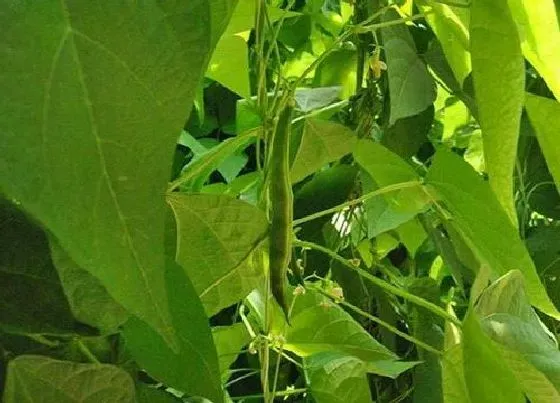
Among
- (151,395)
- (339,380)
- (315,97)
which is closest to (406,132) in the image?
(315,97)

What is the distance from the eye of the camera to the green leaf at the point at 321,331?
51 cm

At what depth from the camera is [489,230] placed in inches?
16.8

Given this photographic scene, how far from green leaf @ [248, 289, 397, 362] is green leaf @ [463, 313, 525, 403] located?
13 cm

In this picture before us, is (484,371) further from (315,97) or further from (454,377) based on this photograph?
(315,97)

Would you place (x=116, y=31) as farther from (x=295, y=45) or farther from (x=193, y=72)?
(x=295, y=45)

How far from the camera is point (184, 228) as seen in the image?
1.29 ft

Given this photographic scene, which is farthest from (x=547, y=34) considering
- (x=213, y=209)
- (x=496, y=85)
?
(x=213, y=209)

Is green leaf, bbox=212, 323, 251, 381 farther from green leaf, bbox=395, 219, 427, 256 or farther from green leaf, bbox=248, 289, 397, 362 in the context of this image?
green leaf, bbox=395, 219, 427, 256

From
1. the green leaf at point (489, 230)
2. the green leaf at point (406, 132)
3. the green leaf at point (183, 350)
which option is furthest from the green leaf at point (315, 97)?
the green leaf at point (183, 350)

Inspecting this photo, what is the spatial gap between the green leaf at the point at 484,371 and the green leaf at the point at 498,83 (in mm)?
62

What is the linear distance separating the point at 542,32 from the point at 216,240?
0.15 meters

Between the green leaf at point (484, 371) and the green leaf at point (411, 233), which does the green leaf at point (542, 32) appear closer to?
the green leaf at point (484, 371)

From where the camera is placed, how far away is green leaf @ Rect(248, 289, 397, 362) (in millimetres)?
513

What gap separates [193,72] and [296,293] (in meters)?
0.27
